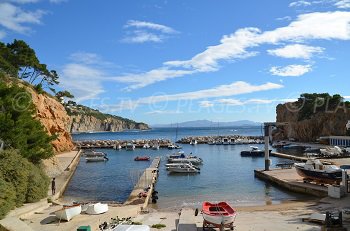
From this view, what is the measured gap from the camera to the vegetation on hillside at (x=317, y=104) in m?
93.3

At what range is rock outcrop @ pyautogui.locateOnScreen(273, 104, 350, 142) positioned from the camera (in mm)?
87938

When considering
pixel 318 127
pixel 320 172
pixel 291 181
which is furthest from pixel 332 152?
pixel 318 127

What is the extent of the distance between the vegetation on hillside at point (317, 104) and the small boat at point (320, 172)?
64.9 m

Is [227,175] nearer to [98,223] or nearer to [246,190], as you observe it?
[246,190]

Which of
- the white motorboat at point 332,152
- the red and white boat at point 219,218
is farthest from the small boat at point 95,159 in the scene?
the red and white boat at point 219,218

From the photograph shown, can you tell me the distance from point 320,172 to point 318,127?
6918 cm

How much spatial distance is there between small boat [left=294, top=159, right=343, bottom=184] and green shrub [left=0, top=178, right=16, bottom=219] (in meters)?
23.2

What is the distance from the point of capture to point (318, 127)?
94188 millimetres

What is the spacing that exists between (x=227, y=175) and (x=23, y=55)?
4231cm

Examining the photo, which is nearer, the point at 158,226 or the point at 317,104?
the point at 158,226

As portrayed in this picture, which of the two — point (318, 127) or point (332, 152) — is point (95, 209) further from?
point (318, 127)

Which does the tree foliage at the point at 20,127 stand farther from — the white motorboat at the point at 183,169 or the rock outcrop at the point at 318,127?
the rock outcrop at the point at 318,127

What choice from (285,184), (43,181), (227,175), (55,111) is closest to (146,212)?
(43,181)

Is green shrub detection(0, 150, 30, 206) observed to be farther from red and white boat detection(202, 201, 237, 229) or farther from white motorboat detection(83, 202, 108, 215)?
red and white boat detection(202, 201, 237, 229)
